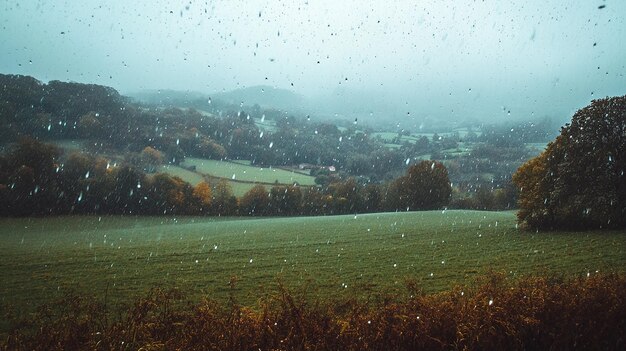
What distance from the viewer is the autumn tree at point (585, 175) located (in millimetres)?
18281

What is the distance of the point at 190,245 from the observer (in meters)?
19.6

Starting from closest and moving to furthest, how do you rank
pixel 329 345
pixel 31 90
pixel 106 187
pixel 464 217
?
pixel 329 345 < pixel 464 217 < pixel 106 187 < pixel 31 90

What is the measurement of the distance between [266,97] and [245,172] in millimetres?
52159

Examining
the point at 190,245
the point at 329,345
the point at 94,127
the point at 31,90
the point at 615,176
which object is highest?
the point at 31,90

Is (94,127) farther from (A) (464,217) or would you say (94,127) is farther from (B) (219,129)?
(A) (464,217)

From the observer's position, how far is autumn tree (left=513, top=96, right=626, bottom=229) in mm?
18281

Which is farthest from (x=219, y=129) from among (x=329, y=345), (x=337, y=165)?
(x=329, y=345)

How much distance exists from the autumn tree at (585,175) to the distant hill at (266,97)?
6888 centimetres

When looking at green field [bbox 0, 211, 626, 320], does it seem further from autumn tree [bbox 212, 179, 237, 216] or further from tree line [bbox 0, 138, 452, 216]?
autumn tree [bbox 212, 179, 237, 216]

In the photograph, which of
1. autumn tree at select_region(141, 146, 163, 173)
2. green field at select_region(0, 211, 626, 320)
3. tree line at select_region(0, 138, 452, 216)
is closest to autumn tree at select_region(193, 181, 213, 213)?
tree line at select_region(0, 138, 452, 216)

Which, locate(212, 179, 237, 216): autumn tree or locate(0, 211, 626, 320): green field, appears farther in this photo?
locate(212, 179, 237, 216): autumn tree

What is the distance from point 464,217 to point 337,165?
26.4m

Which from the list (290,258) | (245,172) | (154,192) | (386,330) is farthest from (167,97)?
(386,330)

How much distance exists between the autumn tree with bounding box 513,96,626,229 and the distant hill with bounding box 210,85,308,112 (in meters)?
68.9
